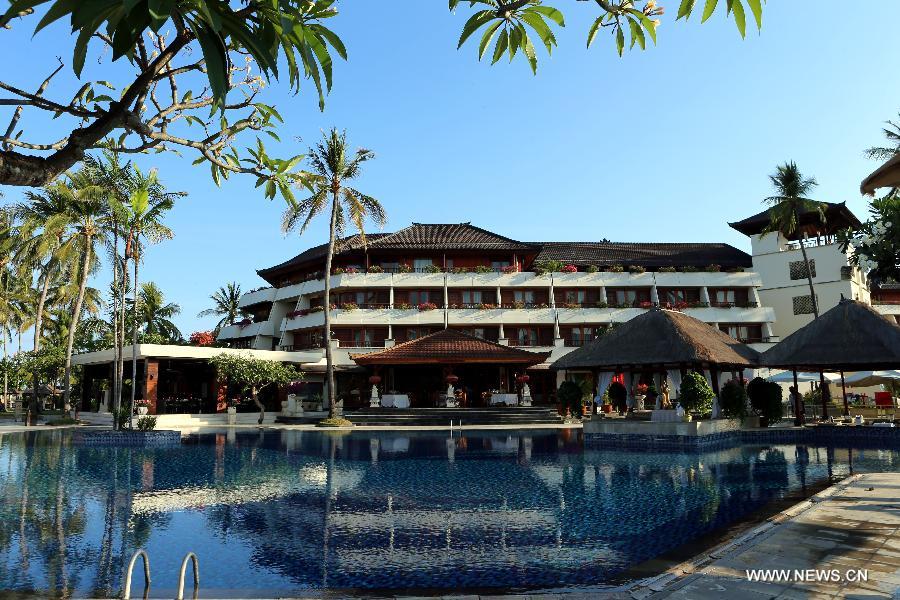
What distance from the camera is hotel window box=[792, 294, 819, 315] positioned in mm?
48906

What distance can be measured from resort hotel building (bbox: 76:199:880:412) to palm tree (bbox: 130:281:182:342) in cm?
973

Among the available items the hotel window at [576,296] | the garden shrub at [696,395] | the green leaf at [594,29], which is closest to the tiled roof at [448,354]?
the hotel window at [576,296]

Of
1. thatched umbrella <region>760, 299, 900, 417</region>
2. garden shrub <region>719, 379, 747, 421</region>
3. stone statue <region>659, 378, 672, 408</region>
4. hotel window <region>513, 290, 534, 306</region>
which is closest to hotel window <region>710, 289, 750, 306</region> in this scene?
hotel window <region>513, 290, 534, 306</region>

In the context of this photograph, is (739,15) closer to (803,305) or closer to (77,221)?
(77,221)

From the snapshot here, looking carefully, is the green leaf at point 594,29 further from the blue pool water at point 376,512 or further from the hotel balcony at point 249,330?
the hotel balcony at point 249,330

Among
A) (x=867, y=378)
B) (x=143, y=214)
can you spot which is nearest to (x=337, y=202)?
(x=143, y=214)

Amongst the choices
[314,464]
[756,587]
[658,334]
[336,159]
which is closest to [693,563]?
[756,587]

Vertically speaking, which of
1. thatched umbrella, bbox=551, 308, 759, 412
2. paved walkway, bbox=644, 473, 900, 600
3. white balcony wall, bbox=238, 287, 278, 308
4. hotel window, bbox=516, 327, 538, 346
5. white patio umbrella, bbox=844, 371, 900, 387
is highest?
white balcony wall, bbox=238, 287, 278, 308

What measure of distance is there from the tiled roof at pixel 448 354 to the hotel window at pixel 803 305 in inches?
953

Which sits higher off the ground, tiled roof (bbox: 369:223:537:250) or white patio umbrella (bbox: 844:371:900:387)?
tiled roof (bbox: 369:223:537:250)

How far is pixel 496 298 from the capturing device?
1925 inches

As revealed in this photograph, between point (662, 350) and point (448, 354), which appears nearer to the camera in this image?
point (662, 350)

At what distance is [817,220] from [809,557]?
163ft

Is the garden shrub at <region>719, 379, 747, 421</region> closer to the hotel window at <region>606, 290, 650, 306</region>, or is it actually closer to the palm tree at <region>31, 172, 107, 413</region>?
the hotel window at <region>606, 290, 650, 306</region>
